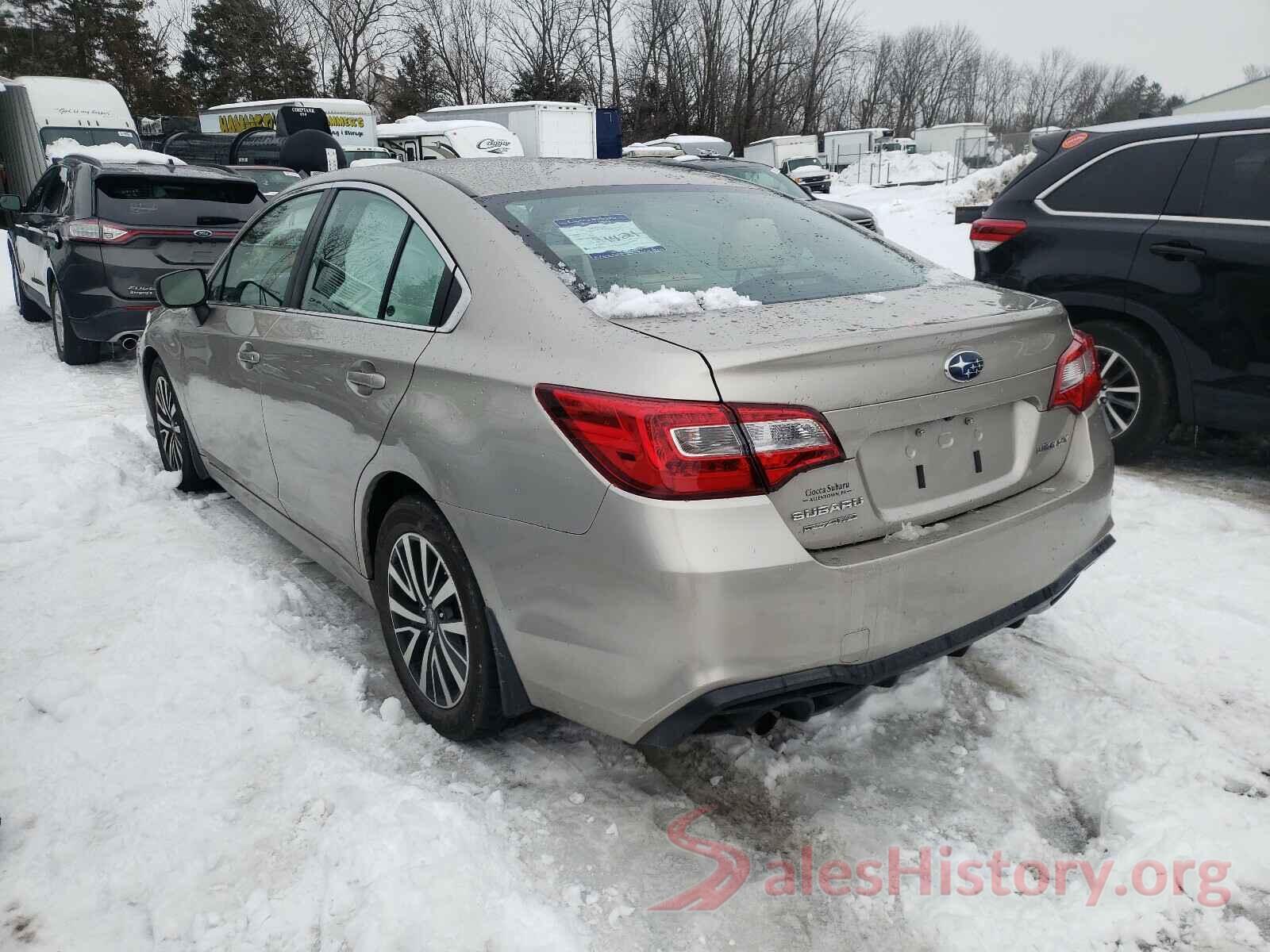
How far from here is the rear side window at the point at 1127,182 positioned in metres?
4.88

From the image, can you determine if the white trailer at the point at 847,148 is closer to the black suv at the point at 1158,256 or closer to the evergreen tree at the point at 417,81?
the evergreen tree at the point at 417,81

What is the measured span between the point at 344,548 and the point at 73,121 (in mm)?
22230

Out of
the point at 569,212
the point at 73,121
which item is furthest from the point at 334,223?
the point at 73,121

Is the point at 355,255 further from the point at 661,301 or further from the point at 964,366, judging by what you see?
the point at 964,366

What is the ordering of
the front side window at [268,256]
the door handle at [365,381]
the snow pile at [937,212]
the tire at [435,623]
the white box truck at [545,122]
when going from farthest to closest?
the white box truck at [545,122] < the snow pile at [937,212] < the front side window at [268,256] < the door handle at [365,381] < the tire at [435,623]

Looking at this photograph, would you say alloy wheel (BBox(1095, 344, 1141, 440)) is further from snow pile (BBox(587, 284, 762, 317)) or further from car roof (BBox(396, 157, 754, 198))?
snow pile (BBox(587, 284, 762, 317))

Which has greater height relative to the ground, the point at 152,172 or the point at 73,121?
the point at 73,121

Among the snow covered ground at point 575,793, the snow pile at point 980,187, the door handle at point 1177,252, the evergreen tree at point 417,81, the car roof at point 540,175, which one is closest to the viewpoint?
the snow covered ground at point 575,793

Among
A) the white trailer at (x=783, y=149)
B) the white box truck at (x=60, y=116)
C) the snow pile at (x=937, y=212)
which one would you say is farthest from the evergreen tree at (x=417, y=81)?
the white box truck at (x=60, y=116)

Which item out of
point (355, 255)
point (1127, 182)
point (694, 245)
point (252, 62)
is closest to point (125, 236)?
point (355, 255)

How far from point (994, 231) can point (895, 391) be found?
390 cm

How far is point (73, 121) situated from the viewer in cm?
2052

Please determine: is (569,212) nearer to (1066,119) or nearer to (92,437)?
(92,437)

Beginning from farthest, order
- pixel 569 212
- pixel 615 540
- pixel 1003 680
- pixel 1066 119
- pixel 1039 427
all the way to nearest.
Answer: pixel 1066 119, pixel 1003 680, pixel 569 212, pixel 1039 427, pixel 615 540
